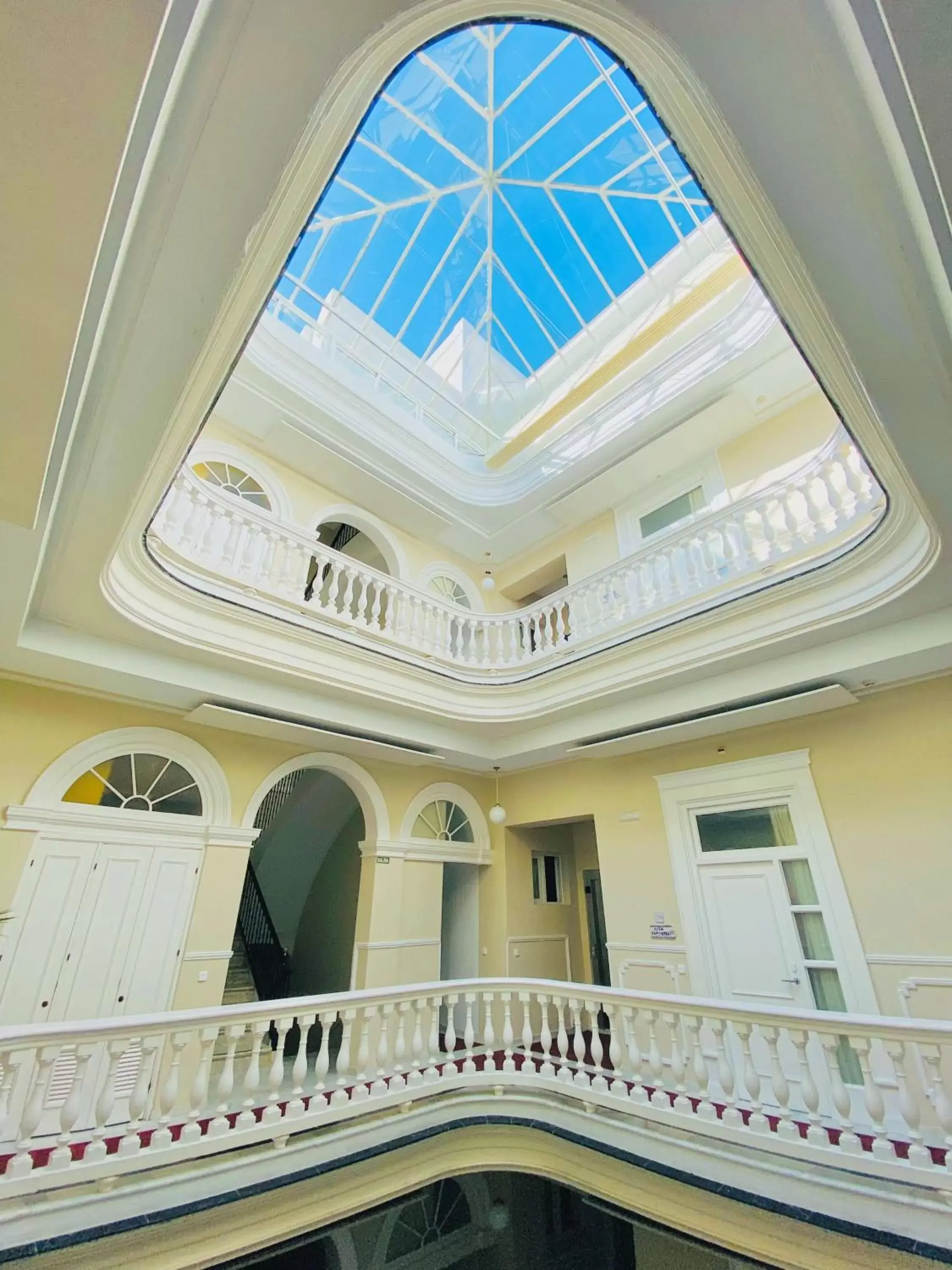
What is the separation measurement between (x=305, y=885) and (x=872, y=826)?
7.23 m

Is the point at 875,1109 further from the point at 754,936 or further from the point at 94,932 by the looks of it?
the point at 94,932

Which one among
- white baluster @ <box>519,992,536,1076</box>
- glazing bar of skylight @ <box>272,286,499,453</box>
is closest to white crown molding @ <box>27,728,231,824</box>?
white baluster @ <box>519,992,536,1076</box>

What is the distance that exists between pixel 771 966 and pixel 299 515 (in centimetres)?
621

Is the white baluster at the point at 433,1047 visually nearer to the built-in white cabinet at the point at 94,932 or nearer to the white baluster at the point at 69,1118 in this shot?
the built-in white cabinet at the point at 94,932

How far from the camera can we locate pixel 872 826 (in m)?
4.14

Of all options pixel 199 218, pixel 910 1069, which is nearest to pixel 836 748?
pixel 910 1069

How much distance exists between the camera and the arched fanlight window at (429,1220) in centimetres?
331

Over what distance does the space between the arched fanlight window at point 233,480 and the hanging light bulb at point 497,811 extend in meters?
4.07

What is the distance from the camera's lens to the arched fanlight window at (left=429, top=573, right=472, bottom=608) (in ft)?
24.7

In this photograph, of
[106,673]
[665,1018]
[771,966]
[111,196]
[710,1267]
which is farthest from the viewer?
[771,966]

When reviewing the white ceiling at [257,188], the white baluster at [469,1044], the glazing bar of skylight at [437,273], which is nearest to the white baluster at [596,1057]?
the white baluster at [469,1044]

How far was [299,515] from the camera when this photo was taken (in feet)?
20.6

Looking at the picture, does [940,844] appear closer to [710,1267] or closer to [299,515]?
[710,1267]

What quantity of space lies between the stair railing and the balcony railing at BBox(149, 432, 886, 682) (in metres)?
4.25
